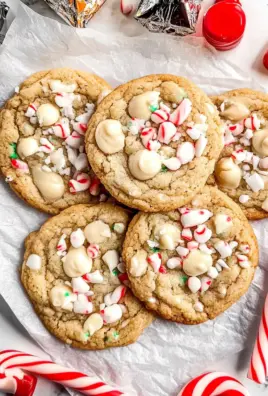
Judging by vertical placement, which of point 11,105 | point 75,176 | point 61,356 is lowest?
point 61,356

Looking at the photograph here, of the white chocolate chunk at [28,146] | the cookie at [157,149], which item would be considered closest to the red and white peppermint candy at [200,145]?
the cookie at [157,149]

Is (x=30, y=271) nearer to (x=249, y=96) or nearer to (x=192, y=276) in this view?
(x=192, y=276)

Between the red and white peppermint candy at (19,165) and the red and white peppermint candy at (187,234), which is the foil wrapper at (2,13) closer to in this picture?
the red and white peppermint candy at (19,165)

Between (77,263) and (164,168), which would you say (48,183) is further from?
(164,168)

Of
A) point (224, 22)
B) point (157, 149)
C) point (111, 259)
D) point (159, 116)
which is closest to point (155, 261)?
point (111, 259)

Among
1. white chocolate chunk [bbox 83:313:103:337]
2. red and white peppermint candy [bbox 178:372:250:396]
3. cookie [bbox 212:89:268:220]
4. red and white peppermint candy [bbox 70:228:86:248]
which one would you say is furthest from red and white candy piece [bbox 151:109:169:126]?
red and white peppermint candy [bbox 178:372:250:396]

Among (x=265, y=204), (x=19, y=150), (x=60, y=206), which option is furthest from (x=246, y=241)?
(x=19, y=150)

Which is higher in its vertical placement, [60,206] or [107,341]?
[60,206]
